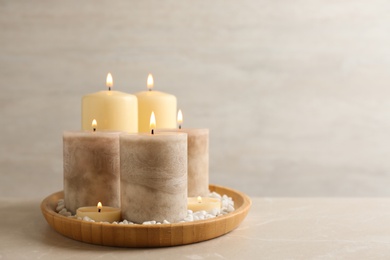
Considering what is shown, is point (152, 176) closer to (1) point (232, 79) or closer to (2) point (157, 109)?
(2) point (157, 109)

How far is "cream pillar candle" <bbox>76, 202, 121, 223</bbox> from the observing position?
2.26 ft

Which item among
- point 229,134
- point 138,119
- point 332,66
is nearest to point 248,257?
point 138,119

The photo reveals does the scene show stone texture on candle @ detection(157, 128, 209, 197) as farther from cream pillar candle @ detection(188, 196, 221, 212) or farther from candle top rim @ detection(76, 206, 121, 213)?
candle top rim @ detection(76, 206, 121, 213)

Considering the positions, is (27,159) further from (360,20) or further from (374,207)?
(360,20)

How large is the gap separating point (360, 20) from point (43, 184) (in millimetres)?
1074

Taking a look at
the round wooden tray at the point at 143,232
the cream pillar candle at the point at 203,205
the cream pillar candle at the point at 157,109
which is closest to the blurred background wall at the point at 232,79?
the cream pillar candle at the point at 157,109

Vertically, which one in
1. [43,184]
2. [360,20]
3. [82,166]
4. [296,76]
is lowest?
[43,184]

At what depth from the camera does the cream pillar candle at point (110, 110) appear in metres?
0.80

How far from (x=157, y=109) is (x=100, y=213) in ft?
0.85

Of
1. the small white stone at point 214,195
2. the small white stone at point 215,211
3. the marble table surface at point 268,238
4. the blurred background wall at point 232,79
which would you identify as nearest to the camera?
the marble table surface at point 268,238

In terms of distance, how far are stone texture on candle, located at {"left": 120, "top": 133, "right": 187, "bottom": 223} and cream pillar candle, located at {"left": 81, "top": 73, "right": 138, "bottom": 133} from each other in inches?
4.8

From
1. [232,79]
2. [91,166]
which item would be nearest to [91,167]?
[91,166]

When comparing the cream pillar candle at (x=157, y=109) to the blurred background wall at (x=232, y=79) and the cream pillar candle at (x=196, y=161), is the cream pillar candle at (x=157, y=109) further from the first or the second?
the blurred background wall at (x=232, y=79)

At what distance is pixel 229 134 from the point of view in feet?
4.62
